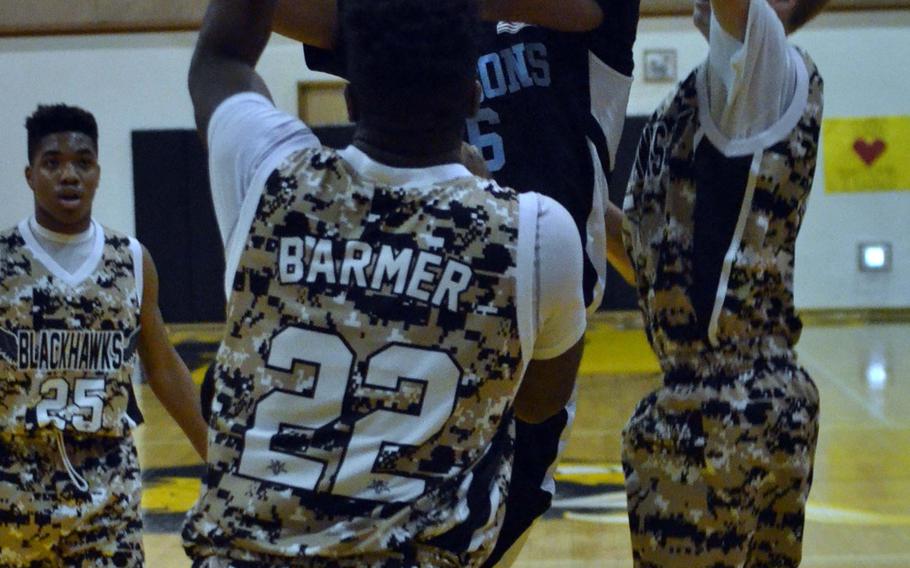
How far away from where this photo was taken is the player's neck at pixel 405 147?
153cm

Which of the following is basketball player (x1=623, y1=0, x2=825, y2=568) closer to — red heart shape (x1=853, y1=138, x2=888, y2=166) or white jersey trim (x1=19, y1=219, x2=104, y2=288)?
white jersey trim (x1=19, y1=219, x2=104, y2=288)

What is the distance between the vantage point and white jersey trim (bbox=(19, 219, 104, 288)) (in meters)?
3.49

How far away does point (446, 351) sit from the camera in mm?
1482

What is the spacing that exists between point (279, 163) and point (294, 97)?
10.1 m

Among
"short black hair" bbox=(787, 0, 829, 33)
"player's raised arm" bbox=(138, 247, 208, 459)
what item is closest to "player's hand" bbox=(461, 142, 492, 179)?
"short black hair" bbox=(787, 0, 829, 33)

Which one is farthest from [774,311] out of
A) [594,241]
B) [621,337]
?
[621,337]

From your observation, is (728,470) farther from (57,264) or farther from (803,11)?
(57,264)

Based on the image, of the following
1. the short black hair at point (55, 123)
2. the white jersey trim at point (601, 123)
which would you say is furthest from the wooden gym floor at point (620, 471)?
the white jersey trim at point (601, 123)

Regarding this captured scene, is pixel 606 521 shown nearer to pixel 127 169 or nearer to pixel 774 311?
pixel 774 311

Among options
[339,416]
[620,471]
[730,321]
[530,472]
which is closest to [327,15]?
[339,416]

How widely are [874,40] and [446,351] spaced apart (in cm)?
1081

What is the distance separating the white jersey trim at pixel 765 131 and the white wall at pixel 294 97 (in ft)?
30.9

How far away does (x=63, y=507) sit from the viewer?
129 inches

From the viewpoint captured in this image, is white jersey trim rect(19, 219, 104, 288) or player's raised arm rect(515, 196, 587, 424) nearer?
player's raised arm rect(515, 196, 587, 424)
